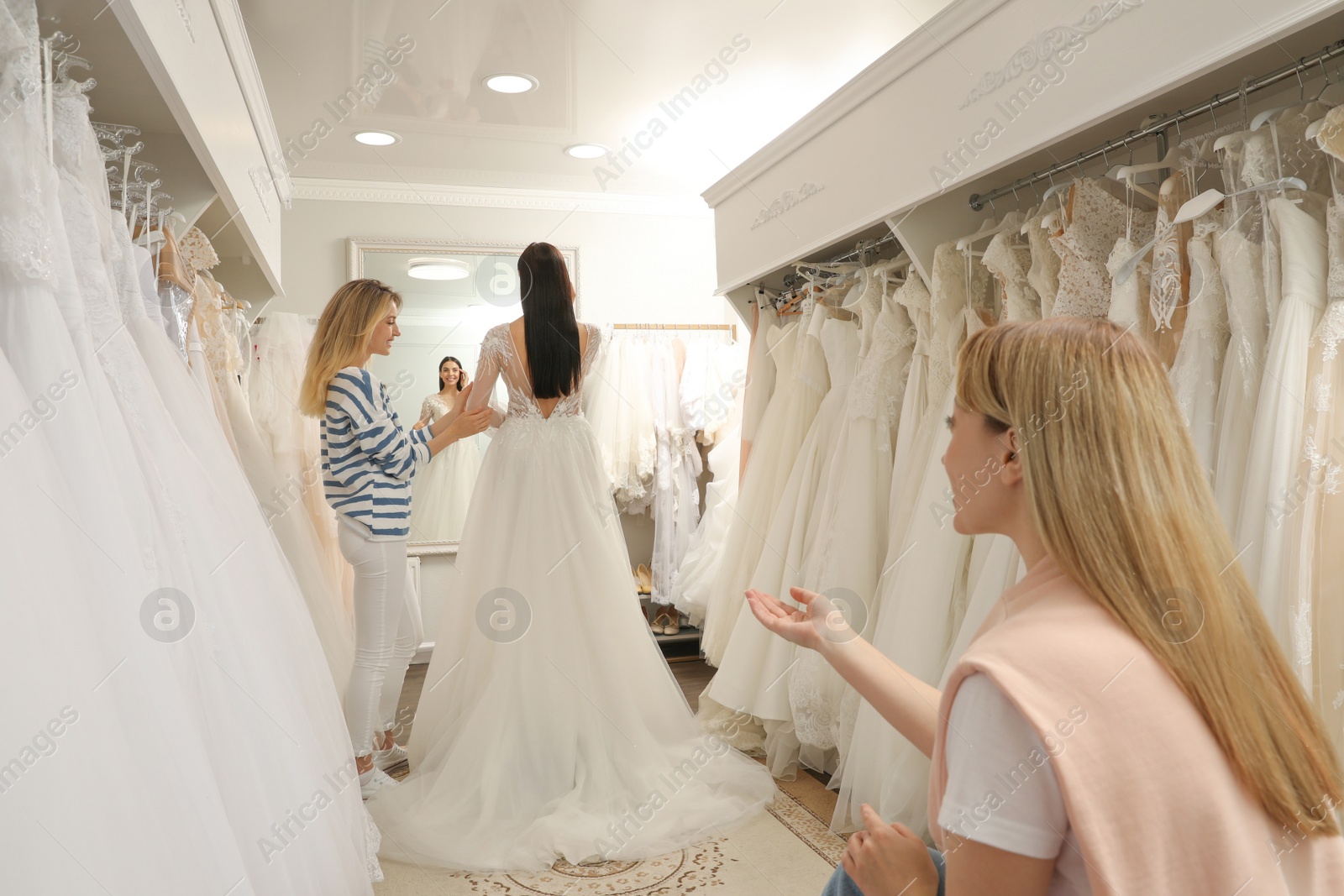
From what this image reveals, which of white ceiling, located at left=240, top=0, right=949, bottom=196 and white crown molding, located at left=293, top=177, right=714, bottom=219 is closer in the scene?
white ceiling, located at left=240, top=0, right=949, bottom=196

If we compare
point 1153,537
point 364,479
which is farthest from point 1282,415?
point 364,479

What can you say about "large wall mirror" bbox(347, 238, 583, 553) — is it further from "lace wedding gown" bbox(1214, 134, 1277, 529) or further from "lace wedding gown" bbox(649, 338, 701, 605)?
"lace wedding gown" bbox(1214, 134, 1277, 529)

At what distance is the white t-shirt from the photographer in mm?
756

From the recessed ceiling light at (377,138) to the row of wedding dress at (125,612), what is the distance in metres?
2.61

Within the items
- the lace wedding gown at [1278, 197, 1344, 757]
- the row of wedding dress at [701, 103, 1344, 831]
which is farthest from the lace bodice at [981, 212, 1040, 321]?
the lace wedding gown at [1278, 197, 1344, 757]

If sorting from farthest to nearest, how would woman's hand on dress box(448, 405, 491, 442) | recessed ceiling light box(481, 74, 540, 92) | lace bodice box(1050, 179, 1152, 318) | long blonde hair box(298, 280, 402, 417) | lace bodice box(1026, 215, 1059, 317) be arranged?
1. recessed ceiling light box(481, 74, 540, 92)
2. woman's hand on dress box(448, 405, 491, 442)
3. long blonde hair box(298, 280, 402, 417)
4. lace bodice box(1026, 215, 1059, 317)
5. lace bodice box(1050, 179, 1152, 318)

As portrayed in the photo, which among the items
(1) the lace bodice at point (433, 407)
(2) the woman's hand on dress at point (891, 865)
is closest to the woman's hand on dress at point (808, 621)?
(2) the woman's hand on dress at point (891, 865)

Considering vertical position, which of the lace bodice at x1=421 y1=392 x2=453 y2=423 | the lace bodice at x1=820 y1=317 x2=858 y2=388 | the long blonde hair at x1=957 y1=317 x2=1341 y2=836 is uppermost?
the lace bodice at x1=820 y1=317 x2=858 y2=388

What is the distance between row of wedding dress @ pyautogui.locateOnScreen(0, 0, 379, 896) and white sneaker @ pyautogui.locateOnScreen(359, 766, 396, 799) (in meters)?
0.96

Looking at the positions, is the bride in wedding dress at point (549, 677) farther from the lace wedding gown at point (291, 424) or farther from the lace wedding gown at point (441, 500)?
the lace wedding gown at point (441, 500)

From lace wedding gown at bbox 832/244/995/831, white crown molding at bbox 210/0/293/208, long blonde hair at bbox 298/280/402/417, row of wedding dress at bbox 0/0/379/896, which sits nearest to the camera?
row of wedding dress at bbox 0/0/379/896

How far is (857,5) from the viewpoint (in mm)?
2979

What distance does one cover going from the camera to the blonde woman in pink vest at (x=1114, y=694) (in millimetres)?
744

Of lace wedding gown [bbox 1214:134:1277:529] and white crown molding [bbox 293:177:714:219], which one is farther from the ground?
white crown molding [bbox 293:177:714:219]
